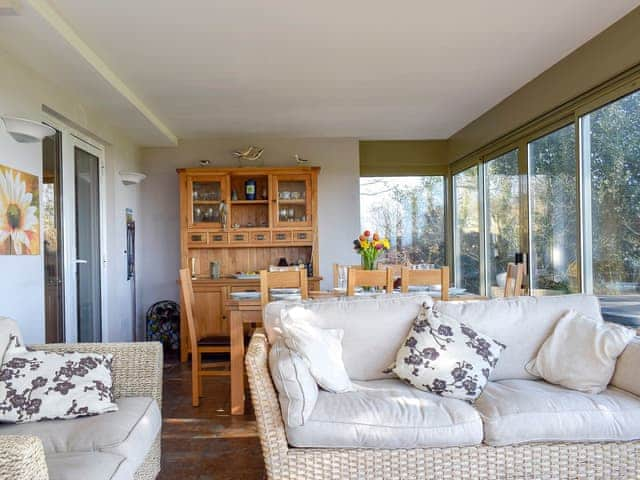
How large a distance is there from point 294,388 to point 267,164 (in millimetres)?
4350

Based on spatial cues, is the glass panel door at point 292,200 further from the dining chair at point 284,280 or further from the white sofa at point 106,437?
the white sofa at point 106,437


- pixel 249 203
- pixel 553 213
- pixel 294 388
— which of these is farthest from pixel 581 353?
pixel 249 203

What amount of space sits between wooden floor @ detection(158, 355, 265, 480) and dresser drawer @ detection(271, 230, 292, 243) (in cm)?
203

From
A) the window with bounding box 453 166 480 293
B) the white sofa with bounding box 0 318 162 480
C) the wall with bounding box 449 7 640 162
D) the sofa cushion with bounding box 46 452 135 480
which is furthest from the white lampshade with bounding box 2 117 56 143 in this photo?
the window with bounding box 453 166 480 293

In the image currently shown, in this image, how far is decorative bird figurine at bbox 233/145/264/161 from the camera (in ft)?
19.0

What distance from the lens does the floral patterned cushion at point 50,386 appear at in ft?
6.61

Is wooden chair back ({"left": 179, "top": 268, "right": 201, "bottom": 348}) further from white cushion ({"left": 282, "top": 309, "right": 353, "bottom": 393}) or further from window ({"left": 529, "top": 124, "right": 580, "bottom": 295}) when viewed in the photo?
window ({"left": 529, "top": 124, "right": 580, "bottom": 295})

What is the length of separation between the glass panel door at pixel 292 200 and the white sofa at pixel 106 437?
3410 millimetres

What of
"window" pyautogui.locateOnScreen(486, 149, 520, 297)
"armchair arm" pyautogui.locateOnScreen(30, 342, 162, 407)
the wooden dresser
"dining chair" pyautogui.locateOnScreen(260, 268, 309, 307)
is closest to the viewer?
"armchair arm" pyautogui.locateOnScreen(30, 342, 162, 407)

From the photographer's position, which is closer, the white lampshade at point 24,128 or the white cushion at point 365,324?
the white cushion at point 365,324

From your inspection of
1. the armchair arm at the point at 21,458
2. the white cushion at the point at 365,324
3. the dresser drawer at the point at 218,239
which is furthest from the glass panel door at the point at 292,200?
the armchair arm at the point at 21,458

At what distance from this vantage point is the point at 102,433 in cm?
188

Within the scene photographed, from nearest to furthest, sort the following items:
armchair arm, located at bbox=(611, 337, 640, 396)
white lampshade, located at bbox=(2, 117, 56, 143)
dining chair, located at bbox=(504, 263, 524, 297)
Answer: armchair arm, located at bbox=(611, 337, 640, 396) < white lampshade, located at bbox=(2, 117, 56, 143) < dining chair, located at bbox=(504, 263, 524, 297)

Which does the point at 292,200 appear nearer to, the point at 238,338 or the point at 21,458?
the point at 238,338
